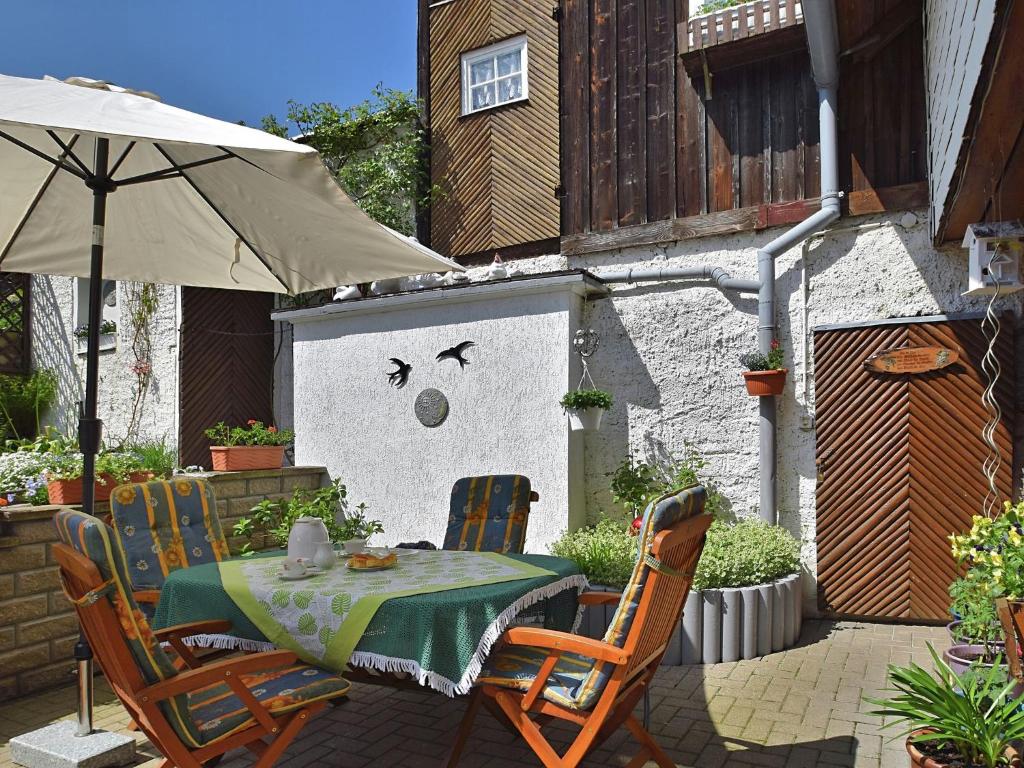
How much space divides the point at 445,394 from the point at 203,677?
451cm

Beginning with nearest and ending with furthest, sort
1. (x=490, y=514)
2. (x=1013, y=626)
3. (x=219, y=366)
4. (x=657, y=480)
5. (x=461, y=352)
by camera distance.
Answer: (x=1013, y=626)
(x=490, y=514)
(x=657, y=480)
(x=461, y=352)
(x=219, y=366)

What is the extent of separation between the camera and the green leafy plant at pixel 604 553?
204 inches

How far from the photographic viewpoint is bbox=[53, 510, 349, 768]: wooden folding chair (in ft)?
7.93

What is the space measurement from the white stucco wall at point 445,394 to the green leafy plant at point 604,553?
1.55 ft

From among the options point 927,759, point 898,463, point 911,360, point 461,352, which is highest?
point 461,352

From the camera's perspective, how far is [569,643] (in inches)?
106

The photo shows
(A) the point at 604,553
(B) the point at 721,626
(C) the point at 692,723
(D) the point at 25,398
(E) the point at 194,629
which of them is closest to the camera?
(E) the point at 194,629

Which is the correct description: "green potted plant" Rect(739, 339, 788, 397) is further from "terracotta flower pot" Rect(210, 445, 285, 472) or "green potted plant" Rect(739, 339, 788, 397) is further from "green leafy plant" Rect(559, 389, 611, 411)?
"terracotta flower pot" Rect(210, 445, 285, 472)

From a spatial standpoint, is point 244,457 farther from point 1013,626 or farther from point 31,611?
point 1013,626

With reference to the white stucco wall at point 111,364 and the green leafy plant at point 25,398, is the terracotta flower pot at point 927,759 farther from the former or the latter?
the green leafy plant at point 25,398

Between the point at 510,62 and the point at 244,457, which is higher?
the point at 510,62

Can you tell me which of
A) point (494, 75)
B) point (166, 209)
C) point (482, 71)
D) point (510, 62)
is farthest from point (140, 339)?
point (166, 209)

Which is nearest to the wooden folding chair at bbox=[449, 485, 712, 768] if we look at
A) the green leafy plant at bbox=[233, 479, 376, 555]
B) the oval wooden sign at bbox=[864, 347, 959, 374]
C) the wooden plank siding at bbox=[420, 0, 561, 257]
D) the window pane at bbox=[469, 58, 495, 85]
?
the oval wooden sign at bbox=[864, 347, 959, 374]

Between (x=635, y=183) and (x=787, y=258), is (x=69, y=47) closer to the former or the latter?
(x=635, y=183)
